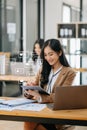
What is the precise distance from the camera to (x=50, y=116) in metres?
1.93

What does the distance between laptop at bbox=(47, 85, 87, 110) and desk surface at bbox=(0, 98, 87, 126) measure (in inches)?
2.3

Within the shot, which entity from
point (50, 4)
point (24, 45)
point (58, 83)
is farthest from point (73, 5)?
point (58, 83)

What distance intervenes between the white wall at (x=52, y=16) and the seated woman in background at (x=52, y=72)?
5.73 metres

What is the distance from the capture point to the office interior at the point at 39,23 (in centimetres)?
728

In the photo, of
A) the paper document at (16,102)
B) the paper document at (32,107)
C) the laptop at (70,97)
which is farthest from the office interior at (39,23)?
the laptop at (70,97)

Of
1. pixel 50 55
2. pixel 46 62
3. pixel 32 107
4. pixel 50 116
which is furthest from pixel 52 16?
pixel 50 116

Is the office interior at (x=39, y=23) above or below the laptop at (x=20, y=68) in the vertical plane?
above

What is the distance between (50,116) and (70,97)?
23 cm

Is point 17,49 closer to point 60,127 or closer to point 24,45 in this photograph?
point 24,45

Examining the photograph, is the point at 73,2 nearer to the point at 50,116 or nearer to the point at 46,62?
the point at 46,62

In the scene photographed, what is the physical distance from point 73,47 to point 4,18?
81.8 inches

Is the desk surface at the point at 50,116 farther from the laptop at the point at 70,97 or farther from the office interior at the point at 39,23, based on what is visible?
the office interior at the point at 39,23

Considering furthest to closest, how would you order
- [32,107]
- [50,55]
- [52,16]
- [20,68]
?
[52,16], [20,68], [50,55], [32,107]

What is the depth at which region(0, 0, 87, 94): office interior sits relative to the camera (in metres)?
7.28
